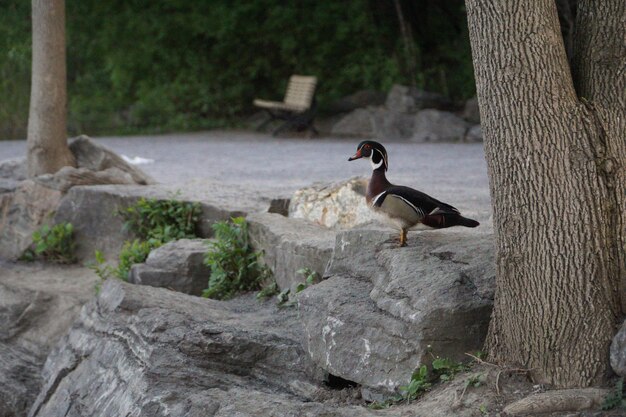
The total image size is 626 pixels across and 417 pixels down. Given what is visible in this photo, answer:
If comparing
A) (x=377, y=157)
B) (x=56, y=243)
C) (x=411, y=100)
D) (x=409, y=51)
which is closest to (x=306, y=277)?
(x=377, y=157)

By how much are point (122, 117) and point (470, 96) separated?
640 centimetres

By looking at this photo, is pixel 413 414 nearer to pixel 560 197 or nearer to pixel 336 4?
pixel 560 197

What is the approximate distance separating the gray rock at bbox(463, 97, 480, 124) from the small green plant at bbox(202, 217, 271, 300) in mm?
10004

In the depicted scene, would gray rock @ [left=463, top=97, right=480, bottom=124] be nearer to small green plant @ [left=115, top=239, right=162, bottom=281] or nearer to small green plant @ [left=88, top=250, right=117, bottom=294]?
small green plant @ [left=88, top=250, right=117, bottom=294]

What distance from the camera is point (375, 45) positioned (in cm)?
1897

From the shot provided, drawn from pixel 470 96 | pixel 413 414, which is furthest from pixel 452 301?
pixel 470 96

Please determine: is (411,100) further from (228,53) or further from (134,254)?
(134,254)

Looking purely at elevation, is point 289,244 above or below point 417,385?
above

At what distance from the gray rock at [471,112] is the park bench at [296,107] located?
8.63 ft

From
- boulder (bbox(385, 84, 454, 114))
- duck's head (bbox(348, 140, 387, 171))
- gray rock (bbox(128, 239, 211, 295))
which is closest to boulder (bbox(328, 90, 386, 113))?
boulder (bbox(385, 84, 454, 114))

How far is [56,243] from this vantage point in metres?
9.62

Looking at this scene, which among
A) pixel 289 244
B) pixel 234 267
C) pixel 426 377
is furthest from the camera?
pixel 234 267

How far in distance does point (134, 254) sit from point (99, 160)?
7.91ft

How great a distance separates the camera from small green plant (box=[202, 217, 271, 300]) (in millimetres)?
7492
